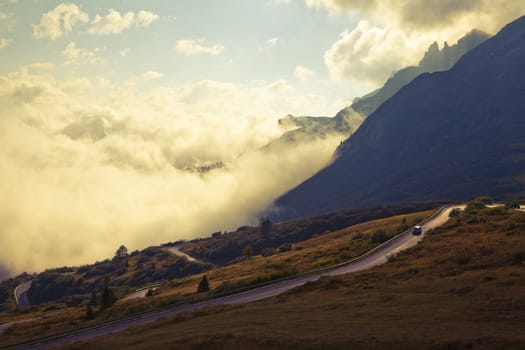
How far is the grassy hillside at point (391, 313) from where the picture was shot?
20672 mm

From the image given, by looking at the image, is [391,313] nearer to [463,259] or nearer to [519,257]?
[519,257]

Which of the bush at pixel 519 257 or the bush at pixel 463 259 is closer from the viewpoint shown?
the bush at pixel 519 257

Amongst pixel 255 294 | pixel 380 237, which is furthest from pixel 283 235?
pixel 255 294

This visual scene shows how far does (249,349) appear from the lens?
23.7 meters

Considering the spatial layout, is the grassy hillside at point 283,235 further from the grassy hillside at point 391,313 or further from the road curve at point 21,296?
the grassy hillside at point 391,313

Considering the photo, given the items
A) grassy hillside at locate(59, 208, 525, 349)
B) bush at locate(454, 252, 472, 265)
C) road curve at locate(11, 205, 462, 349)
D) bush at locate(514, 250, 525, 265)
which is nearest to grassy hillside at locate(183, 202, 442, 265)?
road curve at locate(11, 205, 462, 349)

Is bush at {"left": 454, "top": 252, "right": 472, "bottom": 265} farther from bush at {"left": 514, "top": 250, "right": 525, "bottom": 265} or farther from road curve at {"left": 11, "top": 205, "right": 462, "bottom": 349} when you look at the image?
road curve at {"left": 11, "top": 205, "right": 462, "bottom": 349}

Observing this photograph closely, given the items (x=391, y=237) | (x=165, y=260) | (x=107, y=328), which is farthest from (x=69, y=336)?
(x=165, y=260)

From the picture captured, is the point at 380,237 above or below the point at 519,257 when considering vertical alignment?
above

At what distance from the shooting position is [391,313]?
2633cm

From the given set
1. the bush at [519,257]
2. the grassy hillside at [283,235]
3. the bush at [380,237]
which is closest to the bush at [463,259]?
the bush at [519,257]

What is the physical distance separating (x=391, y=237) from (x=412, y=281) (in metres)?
45.1

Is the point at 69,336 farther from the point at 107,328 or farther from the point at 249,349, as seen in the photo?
the point at 249,349

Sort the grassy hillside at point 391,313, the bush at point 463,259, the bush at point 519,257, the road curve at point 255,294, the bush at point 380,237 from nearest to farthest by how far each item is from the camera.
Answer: the grassy hillside at point 391,313 → the bush at point 519,257 → the bush at point 463,259 → the road curve at point 255,294 → the bush at point 380,237
